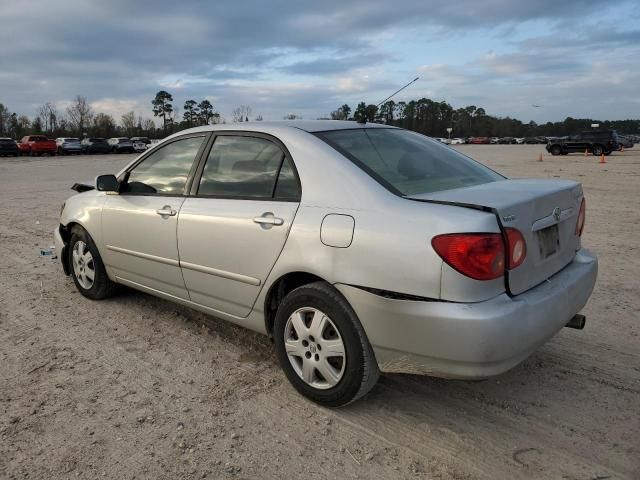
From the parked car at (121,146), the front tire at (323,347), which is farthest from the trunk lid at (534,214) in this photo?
the parked car at (121,146)

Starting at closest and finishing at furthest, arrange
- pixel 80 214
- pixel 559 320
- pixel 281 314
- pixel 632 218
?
1. pixel 559 320
2. pixel 281 314
3. pixel 80 214
4. pixel 632 218

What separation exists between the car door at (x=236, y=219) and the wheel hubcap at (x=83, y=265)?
1.52m

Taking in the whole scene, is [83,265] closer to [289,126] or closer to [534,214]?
[289,126]

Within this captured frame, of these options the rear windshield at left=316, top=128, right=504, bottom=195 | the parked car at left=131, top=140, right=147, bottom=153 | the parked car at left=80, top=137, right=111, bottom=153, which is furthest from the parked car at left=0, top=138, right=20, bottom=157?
the rear windshield at left=316, top=128, right=504, bottom=195

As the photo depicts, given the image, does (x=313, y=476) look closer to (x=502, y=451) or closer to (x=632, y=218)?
(x=502, y=451)

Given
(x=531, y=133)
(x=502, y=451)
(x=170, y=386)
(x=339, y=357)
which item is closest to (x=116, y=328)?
(x=170, y=386)

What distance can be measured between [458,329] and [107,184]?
3120mm

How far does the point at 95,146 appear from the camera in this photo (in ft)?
163

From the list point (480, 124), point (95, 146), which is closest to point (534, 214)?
point (95, 146)

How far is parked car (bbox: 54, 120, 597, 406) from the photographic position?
2555mm

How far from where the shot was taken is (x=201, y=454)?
2684mm

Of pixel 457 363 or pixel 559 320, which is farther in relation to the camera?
pixel 559 320

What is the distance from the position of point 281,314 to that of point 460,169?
5.06 feet

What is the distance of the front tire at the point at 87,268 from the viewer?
4.82 metres
